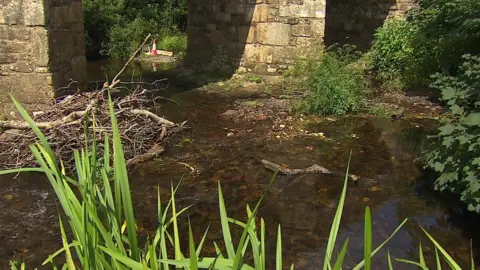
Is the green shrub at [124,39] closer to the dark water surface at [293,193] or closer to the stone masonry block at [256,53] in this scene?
the stone masonry block at [256,53]

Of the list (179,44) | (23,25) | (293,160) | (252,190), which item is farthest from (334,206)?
(179,44)

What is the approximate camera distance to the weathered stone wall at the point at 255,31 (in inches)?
326

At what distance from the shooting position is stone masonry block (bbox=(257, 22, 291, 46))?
332 inches

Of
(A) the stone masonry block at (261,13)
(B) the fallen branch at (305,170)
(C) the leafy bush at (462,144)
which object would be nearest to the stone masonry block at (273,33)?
(A) the stone masonry block at (261,13)

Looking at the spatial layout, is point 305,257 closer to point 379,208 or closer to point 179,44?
point 379,208

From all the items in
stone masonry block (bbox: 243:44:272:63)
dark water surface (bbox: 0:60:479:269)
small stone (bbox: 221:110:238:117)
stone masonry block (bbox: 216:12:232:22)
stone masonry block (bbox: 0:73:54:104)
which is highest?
stone masonry block (bbox: 216:12:232:22)

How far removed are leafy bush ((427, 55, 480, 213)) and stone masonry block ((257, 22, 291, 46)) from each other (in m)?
4.65

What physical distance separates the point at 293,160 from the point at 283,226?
1364 mm

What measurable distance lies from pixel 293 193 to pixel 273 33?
16.2 feet

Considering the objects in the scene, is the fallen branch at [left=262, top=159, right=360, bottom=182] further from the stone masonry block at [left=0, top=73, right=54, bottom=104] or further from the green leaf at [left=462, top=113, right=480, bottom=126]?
the stone masonry block at [left=0, top=73, right=54, bottom=104]

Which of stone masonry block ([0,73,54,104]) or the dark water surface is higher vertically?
stone masonry block ([0,73,54,104])

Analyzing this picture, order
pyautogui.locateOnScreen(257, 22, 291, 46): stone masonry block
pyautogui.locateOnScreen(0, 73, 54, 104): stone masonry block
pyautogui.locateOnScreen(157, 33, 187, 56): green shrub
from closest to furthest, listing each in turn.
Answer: pyautogui.locateOnScreen(0, 73, 54, 104): stone masonry block, pyautogui.locateOnScreen(257, 22, 291, 46): stone masonry block, pyautogui.locateOnScreen(157, 33, 187, 56): green shrub

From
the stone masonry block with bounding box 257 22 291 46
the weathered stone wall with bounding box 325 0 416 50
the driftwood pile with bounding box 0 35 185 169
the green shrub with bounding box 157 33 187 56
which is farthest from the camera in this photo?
the green shrub with bounding box 157 33 187 56

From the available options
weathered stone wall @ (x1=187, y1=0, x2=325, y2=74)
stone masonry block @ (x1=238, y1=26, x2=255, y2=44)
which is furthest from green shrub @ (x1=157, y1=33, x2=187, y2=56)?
stone masonry block @ (x1=238, y1=26, x2=255, y2=44)
